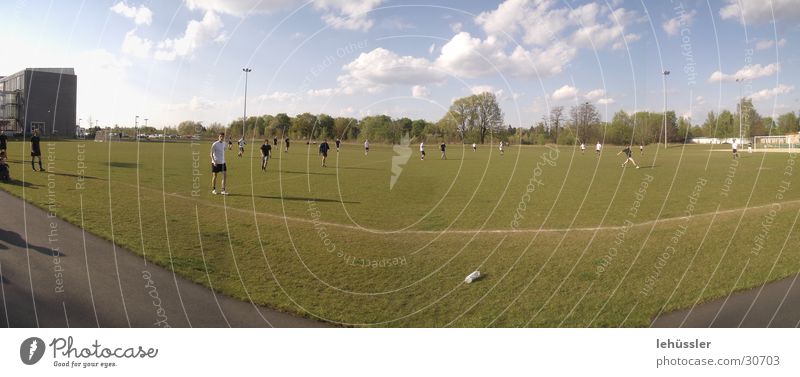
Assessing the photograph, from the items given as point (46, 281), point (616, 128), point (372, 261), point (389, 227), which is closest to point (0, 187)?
point (46, 281)

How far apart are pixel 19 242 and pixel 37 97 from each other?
837cm

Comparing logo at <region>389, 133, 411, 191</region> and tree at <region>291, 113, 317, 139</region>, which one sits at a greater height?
tree at <region>291, 113, 317, 139</region>

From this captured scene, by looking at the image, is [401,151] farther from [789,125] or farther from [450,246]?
[789,125]

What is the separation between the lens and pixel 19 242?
23.6 ft

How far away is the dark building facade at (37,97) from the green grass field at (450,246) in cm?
157

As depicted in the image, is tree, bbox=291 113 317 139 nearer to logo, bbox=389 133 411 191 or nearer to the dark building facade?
logo, bbox=389 133 411 191

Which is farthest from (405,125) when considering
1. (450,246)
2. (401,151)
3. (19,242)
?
(19,242)

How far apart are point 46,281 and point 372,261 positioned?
4521 millimetres
